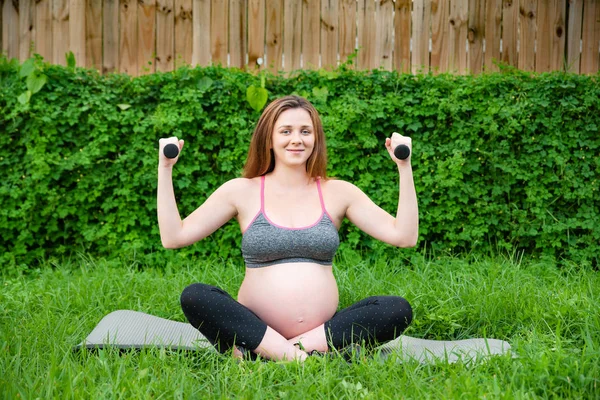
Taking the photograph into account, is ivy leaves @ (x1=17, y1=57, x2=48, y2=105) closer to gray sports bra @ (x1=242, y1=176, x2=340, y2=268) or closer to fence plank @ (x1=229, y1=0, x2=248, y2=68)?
fence plank @ (x1=229, y1=0, x2=248, y2=68)

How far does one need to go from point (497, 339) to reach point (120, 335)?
65.1 inches

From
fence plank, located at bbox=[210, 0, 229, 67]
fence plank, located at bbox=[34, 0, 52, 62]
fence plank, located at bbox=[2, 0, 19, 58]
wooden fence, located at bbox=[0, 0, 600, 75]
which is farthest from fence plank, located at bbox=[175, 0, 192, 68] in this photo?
fence plank, located at bbox=[2, 0, 19, 58]

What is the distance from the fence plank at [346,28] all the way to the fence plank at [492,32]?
1.01 m

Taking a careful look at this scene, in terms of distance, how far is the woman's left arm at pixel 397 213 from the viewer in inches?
97.9

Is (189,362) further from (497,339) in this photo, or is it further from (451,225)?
(451,225)

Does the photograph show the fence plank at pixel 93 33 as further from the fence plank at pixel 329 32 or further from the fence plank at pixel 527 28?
the fence plank at pixel 527 28

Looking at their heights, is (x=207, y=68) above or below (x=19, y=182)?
above

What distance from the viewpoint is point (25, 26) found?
15.0 ft

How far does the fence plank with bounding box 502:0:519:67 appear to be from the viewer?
4.66 metres

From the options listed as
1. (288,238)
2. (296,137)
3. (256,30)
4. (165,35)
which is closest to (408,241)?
(288,238)

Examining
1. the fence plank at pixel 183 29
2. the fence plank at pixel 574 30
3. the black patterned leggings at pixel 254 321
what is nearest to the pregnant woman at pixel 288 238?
the black patterned leggings at pixel 254 321

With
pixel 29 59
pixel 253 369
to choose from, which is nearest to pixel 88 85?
pixel 29 59

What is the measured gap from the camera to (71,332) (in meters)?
2.88

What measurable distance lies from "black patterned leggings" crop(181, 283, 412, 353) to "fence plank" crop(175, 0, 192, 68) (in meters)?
2.61
